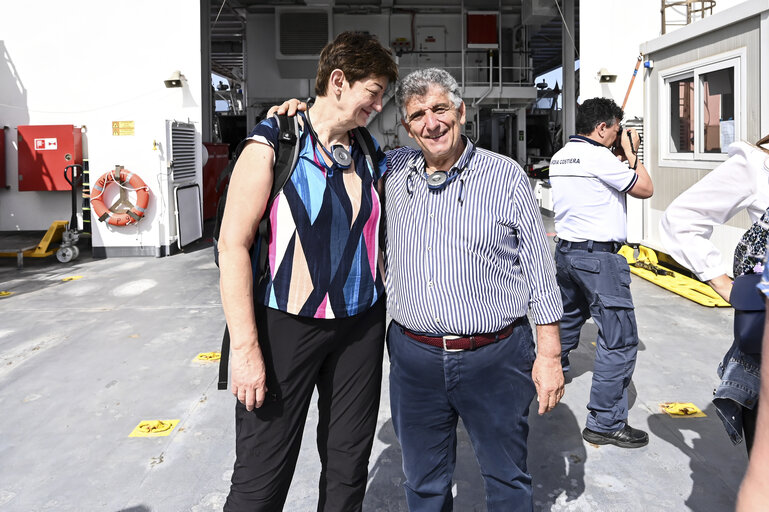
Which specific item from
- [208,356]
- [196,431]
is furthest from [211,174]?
[196,431]

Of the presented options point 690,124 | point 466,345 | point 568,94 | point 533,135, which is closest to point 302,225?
point 466,345

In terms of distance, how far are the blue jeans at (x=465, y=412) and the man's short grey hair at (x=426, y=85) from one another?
743mm

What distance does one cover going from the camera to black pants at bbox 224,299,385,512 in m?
1.96

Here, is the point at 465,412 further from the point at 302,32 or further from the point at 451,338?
the point at 302,32

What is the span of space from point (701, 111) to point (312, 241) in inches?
256

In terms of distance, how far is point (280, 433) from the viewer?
1977 millimetres

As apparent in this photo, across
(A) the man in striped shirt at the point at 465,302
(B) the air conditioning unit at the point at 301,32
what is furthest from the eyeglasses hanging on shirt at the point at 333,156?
(B) the air conditioning unit at the point at 301,32

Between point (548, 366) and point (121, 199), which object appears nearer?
point (548, 366)

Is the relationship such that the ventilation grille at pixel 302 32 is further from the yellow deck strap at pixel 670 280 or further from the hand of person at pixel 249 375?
the hand of person at pixel 249 375

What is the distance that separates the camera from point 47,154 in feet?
32.6

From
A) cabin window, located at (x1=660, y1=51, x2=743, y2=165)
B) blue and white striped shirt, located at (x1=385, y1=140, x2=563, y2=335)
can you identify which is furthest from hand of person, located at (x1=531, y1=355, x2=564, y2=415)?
cabin window, located at (x1=660, y1=51, x2=743, y2=165)

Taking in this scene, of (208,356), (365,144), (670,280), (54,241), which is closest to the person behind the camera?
(365,144)

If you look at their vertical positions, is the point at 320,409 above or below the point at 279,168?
below

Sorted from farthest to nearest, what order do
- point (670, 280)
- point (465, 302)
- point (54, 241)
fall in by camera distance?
point (54, 241) < point (670, 280) < point (465, 302)
